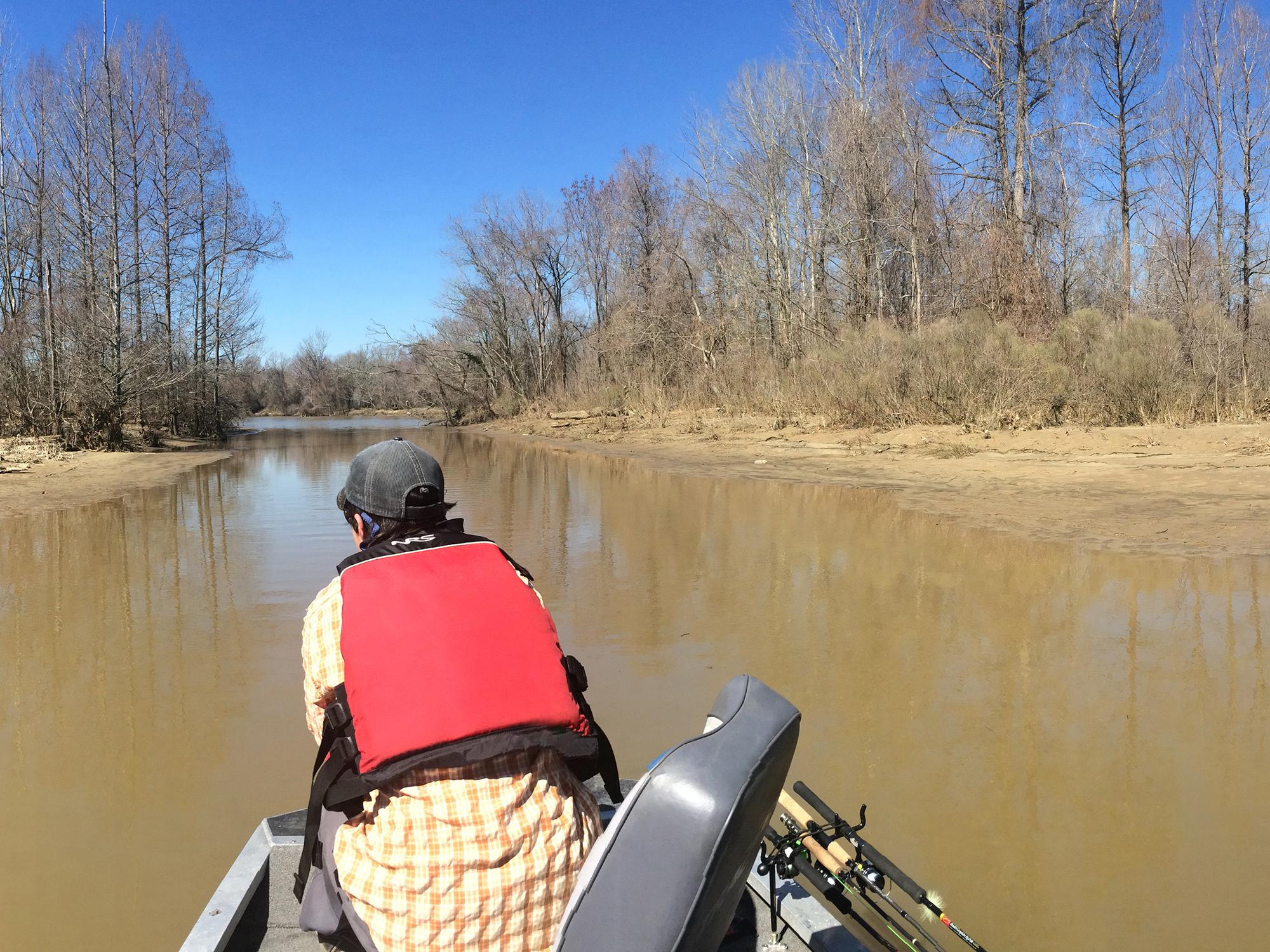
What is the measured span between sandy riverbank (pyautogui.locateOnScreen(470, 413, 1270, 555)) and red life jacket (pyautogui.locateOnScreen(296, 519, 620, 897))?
8394 mm

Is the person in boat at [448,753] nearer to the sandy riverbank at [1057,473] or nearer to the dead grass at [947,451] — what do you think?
the sandy riverbank at [1057,473]

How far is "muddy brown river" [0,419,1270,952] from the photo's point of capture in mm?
3523

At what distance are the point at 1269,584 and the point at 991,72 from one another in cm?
1971

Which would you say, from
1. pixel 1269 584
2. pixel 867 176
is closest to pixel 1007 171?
pixel 867 176

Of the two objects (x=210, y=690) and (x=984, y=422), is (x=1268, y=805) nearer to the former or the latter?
(x=210, y=690)

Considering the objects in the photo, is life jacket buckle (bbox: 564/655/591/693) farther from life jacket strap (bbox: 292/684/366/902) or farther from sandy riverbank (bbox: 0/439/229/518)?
sandy riverbank (bbox: 0/439/229/518)

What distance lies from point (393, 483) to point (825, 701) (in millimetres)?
3604

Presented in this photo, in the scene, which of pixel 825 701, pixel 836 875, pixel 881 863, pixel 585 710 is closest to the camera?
pixel 585 710

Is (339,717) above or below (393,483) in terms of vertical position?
below

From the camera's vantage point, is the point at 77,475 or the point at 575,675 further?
the point at 77,475

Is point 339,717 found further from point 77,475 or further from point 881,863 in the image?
point 77,475

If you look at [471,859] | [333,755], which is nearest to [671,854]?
[471,859]

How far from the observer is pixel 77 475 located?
57.3ft

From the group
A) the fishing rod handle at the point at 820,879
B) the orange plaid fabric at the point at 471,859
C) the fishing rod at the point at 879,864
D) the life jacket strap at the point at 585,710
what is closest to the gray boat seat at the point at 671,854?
the orange plaid fabric at the point at 471,859
